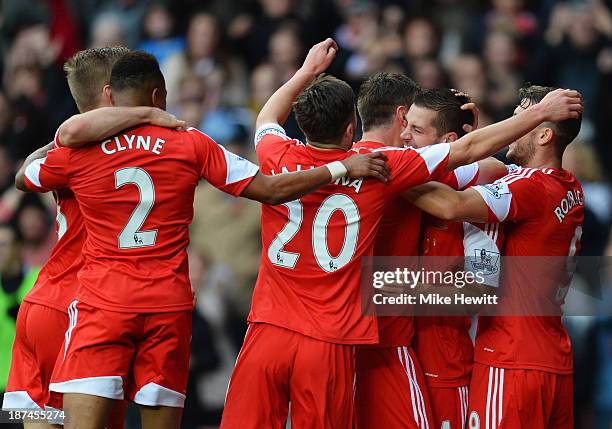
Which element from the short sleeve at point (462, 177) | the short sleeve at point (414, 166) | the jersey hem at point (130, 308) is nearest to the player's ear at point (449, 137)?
the short sleeve at point (462, 177)

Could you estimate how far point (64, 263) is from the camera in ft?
19.2

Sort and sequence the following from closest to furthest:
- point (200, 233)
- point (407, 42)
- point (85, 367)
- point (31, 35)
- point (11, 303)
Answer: point (85, 367), point (11, 303), point (200, 233), point (407, 42), point (31, 35)

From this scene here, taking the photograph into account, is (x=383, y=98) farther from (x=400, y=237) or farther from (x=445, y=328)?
(x=445, y=328)

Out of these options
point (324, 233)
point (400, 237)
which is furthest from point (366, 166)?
point (400, 237)

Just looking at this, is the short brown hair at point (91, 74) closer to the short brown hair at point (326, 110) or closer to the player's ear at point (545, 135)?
the short brown hair at point (326, 110)

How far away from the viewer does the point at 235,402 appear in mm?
5445

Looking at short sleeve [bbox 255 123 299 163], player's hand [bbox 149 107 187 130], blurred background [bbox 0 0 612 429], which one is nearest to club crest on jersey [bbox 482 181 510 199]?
short sleeve [bbox 255 123 299 163]

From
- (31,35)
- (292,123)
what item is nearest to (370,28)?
(292,123)

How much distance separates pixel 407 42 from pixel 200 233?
3.03m

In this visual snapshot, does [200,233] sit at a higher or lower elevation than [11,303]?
higher

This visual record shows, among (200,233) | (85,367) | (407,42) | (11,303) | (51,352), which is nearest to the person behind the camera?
(85,367)

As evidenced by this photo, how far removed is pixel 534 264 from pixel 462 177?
24.7 inches

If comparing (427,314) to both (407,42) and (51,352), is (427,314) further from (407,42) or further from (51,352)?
(407,42)

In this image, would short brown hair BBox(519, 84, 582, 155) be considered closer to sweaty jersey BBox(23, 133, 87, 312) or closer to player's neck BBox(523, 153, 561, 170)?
player's neck BBox(523, 153, 561, 170)
